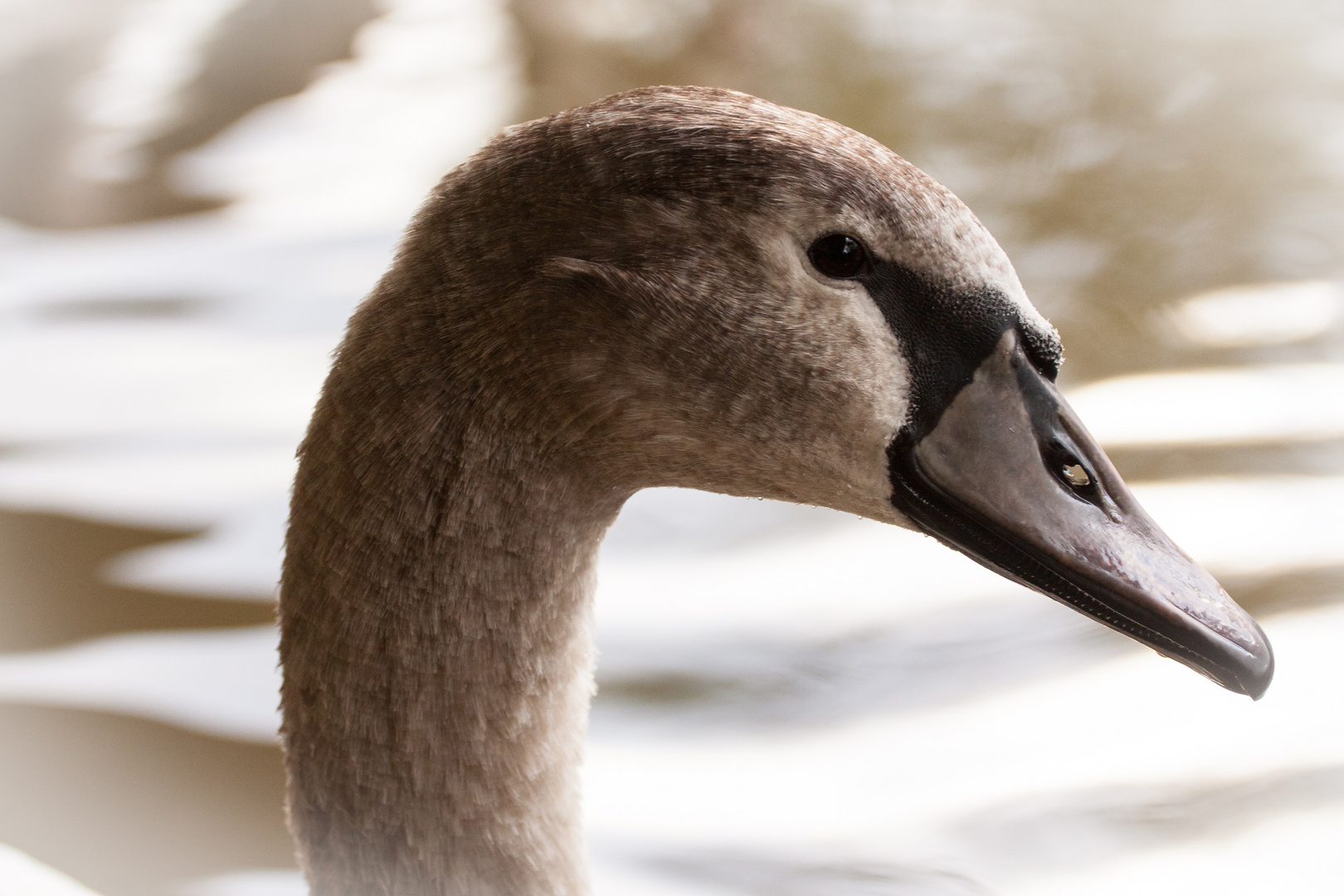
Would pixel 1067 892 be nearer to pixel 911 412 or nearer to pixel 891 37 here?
pixel 911 412

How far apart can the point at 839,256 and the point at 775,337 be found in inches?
2.2

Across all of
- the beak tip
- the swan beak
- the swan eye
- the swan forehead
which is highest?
the swan forehead

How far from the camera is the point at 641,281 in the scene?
718 millimetres

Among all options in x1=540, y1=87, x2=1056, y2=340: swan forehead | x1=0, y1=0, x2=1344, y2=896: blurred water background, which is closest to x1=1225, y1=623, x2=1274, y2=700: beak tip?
x1=540, y1=87, x2=1056, y2=340: swan forehead

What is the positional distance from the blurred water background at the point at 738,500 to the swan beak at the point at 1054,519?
25.1 inches

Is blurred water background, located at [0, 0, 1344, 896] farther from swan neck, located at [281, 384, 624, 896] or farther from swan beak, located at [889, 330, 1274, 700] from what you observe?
swan beak, located at [889, 330, 1274, 700]

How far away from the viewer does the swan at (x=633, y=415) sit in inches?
28.1

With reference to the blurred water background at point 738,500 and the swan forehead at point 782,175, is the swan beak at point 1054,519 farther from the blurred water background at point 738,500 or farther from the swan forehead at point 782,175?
the blurred water background at point 738,500

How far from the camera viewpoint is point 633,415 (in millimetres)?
754

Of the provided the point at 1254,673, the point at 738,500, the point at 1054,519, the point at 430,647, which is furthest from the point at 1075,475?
the point at 738,500

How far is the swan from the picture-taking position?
713mm

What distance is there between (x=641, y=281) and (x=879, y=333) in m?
0.14

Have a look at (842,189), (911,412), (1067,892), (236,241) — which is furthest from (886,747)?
(236,241)

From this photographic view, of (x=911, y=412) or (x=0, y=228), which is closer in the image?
(x=911, y=412)
